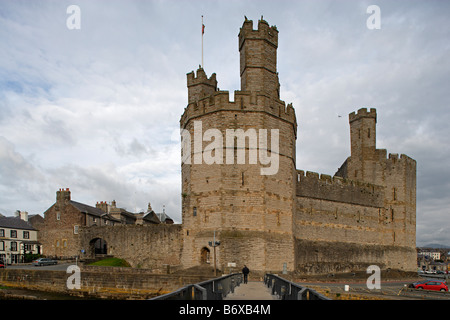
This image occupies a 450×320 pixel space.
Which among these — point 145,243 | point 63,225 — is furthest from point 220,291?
point 63,225

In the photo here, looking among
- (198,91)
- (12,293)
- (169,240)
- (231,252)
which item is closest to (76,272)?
(12,293)

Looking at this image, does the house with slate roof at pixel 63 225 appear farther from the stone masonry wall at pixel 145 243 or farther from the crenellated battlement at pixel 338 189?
the crenellated battlement at pixel 338 189

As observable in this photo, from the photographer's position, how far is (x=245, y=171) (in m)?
27.0

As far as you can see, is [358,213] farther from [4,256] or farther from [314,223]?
[4,256]

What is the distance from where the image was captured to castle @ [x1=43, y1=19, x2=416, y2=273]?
26.6m

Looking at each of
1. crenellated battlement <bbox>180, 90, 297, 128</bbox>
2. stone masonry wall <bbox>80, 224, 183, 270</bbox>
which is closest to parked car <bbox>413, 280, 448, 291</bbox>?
crenellated battlement <bbox>180, 90, 297, 128</bbox>

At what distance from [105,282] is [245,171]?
11.6m

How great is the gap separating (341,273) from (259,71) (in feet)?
61.7

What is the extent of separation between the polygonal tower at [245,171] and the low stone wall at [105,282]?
3.10 meters

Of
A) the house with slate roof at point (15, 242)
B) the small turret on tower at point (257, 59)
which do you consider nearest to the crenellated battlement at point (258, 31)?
the small turret on tower at point (257, 59)

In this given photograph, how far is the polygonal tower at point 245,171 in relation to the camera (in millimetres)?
26328

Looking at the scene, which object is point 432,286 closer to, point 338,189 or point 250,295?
point 338,189
